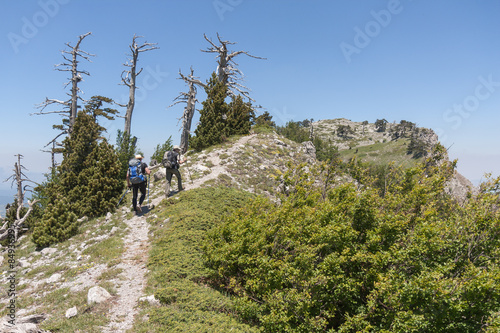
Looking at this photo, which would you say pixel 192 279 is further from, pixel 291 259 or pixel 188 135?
pixel 188 135

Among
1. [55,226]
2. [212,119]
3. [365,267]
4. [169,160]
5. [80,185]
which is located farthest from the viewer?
[212,119]

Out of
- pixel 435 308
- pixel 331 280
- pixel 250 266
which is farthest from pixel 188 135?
pixel 435 308

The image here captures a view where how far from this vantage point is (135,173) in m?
13.1

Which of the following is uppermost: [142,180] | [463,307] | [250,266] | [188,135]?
[188,135]

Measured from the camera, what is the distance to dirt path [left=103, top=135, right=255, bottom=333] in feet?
21.3

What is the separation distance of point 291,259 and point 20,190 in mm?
25249

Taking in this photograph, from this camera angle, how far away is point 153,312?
6.58 meters

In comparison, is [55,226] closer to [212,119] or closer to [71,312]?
[71,312]

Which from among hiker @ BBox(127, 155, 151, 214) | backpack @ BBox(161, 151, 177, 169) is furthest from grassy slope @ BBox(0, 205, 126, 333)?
backpack @ BBox(161, 151, 177, 169)

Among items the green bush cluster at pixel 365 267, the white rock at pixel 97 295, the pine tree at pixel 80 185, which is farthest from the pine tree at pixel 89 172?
the green bush cluster at pixel 365 267

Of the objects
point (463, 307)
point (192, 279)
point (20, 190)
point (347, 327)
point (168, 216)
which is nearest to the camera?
point (463, 307)

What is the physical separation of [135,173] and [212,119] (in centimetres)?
1304

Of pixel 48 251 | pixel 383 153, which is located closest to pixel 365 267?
pixel 48 251

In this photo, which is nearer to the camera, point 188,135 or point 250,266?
point 250,266
